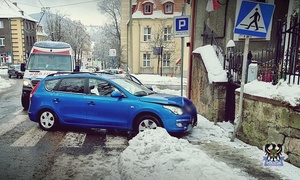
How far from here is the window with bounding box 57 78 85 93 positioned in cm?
728

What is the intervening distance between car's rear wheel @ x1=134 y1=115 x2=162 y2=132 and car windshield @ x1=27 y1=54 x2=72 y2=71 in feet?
19.9

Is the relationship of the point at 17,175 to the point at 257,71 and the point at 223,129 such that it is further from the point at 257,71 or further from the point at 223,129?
the point at 257,71

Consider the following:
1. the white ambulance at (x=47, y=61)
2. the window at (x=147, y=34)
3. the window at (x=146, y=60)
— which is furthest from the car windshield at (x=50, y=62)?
the window at (x=146, y=60)

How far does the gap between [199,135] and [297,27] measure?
3.40 metres

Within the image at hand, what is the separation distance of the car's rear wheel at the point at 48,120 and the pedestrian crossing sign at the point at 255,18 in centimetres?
533

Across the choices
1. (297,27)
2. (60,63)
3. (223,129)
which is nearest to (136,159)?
(223,129)

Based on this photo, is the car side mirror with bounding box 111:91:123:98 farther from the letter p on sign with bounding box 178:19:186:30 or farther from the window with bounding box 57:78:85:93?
the letter p on sign with bounding box 178:19:186:30

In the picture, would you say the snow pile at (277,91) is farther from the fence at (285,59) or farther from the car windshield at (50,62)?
the car windshield at (50,62)

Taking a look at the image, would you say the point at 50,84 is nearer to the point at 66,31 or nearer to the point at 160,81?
the point at 160,81

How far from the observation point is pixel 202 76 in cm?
930

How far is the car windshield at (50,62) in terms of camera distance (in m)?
11.1

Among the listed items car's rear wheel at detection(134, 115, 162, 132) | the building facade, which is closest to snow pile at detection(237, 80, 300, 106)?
car's rear wheel at detection(134, 115, 162, 132)

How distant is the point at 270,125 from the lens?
545 centimetres

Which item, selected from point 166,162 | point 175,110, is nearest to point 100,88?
point 175,110
